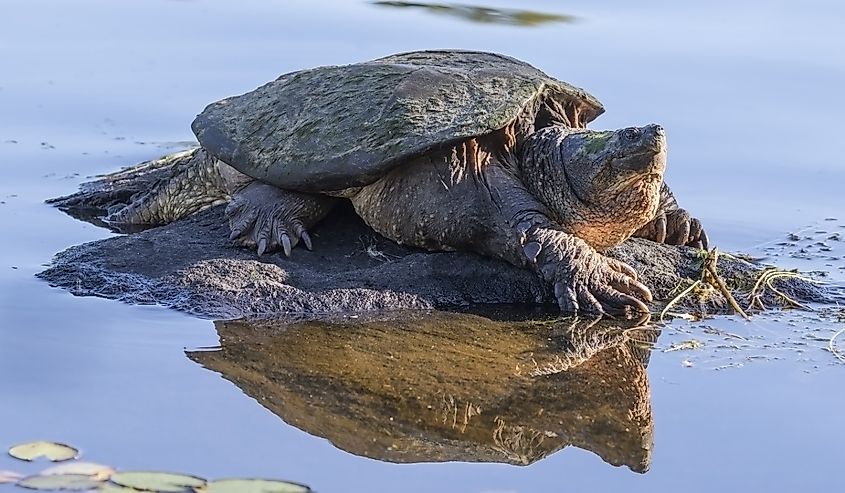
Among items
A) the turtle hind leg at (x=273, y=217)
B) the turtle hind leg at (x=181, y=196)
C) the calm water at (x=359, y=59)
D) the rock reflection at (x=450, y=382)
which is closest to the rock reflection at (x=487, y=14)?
the calm water at (x=359, y=59)

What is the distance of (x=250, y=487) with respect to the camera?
10.6 ft

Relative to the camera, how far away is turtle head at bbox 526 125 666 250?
4.69 m

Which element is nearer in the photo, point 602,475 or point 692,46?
point 602,475

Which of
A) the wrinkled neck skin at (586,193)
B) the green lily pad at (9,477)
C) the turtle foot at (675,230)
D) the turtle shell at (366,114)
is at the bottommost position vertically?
the green lily pad at (9,477)

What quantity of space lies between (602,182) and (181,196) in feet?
5.91

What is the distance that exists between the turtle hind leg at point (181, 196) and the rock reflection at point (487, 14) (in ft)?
14.6

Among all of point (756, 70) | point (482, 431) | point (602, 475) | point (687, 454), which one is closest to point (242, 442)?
point (482, 431)

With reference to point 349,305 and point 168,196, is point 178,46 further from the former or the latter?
point 349,305

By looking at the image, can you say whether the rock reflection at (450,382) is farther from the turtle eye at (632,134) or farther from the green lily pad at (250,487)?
the turtle eye at (632,134)

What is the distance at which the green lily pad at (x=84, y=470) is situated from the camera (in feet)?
10.7

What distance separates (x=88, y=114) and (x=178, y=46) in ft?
5.59

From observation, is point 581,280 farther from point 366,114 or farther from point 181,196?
point 181,196

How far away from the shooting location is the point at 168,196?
19.1 feet

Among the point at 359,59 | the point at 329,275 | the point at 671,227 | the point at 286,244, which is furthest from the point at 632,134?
the point at 359,59
